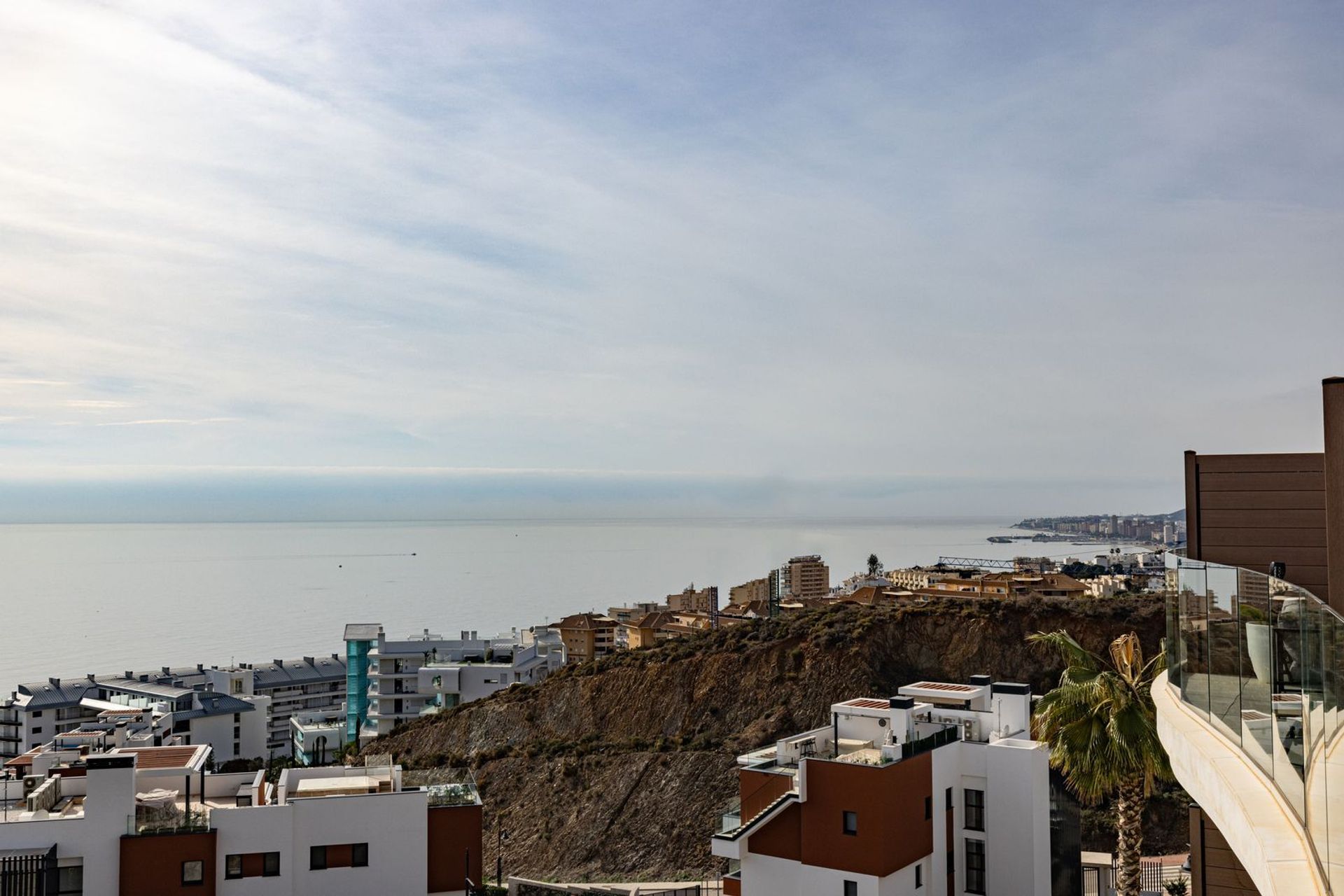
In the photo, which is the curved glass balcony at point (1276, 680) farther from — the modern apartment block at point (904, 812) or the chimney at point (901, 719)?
the chimney at point (901, 719)

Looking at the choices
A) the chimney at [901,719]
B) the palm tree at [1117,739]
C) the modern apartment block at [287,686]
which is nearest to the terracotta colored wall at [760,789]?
the chimney at [901,719]

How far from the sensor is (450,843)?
51.2 ft

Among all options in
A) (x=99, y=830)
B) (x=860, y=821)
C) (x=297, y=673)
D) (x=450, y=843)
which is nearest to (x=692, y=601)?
(x=297, y=673)

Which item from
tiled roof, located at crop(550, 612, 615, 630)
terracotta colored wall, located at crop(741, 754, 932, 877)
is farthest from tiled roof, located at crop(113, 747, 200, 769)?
tiled roof, located at crop(550, 612, 615, 630)

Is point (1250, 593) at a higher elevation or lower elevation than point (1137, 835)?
higher

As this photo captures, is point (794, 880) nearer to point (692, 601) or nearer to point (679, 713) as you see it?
point (679, 713)

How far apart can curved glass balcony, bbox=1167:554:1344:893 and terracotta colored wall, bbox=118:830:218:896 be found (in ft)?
43.2

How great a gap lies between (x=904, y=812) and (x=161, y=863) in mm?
10892

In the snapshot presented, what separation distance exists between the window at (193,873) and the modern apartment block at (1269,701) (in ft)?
42.2

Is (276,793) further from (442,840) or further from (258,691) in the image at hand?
(258,691)

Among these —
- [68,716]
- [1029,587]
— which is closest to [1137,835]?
[1029,587]

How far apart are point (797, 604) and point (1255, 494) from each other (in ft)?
198

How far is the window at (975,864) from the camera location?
16828 millimetres

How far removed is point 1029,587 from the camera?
5684 centimetres
